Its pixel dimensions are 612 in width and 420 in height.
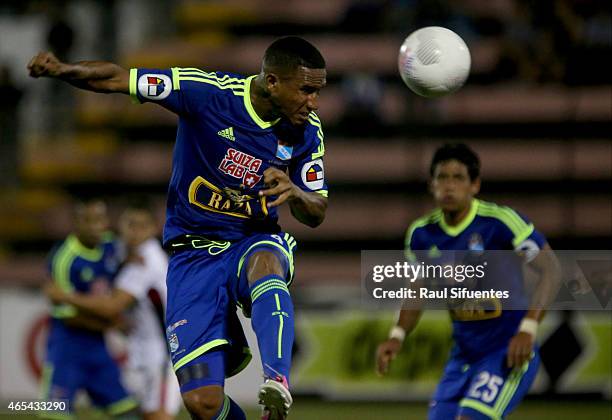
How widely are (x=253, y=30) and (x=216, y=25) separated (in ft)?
2.40

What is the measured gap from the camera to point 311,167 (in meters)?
5.97

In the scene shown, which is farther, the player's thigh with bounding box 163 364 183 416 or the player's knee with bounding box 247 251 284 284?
the player's thigh with bounding box 163 364 183 416

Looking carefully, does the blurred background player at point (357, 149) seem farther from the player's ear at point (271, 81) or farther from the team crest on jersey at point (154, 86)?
the team crest on jersey at point (154, 86)

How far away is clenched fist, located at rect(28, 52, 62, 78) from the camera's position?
5469mm

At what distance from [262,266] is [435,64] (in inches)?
77.6

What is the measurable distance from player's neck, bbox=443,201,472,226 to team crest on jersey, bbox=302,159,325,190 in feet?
4.63

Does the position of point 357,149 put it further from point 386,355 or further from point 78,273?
point 386,355

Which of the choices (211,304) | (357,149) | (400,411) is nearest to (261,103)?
(211,304)

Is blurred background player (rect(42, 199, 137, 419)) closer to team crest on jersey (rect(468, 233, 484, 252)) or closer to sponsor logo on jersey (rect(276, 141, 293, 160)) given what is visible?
team crest on jersey (rect(468, 233, 484, 252))

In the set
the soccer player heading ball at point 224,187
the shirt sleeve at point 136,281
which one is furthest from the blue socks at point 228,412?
the shirt sleeve at point 136,281

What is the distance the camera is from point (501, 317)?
6969 millimetres

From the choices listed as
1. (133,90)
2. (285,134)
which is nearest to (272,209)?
(285,134)

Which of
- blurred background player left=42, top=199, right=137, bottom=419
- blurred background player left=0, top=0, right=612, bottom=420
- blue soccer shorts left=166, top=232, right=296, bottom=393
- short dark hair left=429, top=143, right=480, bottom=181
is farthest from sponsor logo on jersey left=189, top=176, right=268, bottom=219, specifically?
blurred background player left=0, top=0, right=612, bottom=420

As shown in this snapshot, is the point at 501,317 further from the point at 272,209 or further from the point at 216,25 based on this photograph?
the point at 216,25
